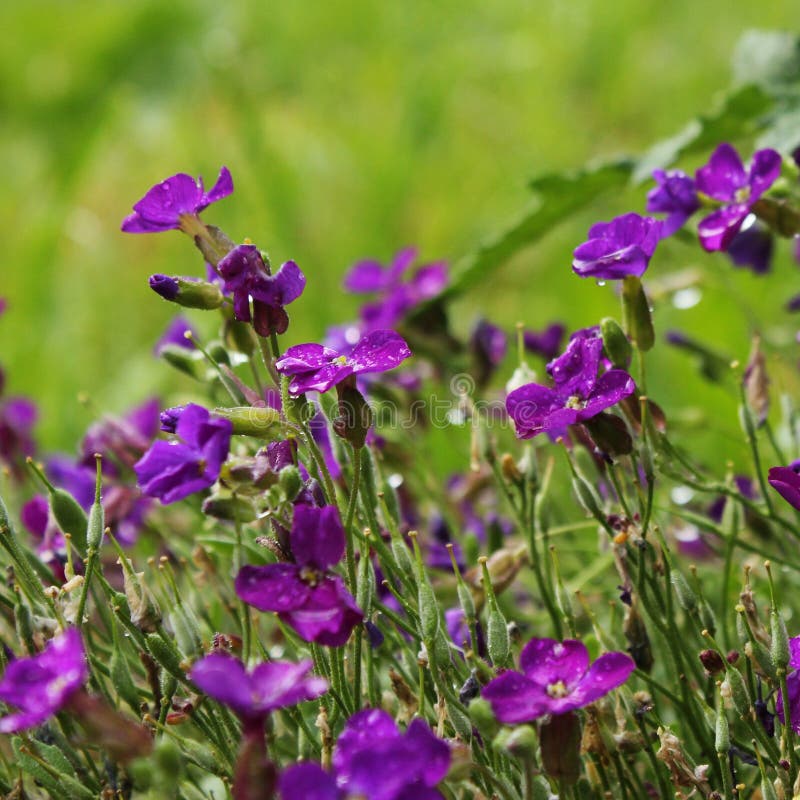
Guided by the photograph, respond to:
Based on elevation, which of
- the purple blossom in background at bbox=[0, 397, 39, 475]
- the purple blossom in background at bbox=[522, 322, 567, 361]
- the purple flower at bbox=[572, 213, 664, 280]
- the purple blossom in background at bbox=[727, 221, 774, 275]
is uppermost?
the purple flower at bbox=[572, 213, 664, 280]

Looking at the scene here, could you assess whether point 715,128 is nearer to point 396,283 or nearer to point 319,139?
point 396,283

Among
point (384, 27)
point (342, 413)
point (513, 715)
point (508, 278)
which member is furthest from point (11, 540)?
point (384, 27)

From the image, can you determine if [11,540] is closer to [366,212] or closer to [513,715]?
[513,715]

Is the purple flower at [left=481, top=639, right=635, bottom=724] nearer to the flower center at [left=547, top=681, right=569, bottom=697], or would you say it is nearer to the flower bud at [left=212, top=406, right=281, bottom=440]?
the flower center at [left=547, top=681, right=569, bottom=697]

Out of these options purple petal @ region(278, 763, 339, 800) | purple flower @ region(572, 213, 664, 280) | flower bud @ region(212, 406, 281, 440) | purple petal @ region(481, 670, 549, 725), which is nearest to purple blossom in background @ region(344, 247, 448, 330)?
purple flower @ region(572, 213, 664, 280)

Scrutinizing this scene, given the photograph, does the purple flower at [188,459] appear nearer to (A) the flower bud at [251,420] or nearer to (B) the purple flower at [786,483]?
(A) the flower bud at [251,420]

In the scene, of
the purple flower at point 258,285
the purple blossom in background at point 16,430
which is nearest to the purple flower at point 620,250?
the purple flower at point 258,285
